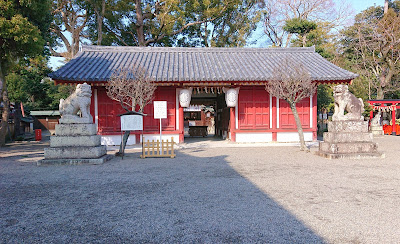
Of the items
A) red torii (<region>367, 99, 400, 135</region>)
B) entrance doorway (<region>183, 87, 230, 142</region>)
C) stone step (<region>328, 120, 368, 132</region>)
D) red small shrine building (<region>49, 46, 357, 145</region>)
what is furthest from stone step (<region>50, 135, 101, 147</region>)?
red torii (<region>367, 99, 400, 135</region>)

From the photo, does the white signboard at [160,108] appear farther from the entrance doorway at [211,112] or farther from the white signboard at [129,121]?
the entrance doorway at [211,112]

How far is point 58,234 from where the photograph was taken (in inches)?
126

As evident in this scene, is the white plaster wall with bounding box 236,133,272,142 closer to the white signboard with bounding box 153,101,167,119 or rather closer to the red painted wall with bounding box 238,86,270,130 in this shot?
the red painted wall with bounding box 238,86,270,130

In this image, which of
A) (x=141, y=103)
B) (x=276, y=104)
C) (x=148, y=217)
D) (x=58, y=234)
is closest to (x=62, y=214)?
(x=58, y=234)

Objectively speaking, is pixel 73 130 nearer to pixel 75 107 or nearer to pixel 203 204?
pixel 75 107

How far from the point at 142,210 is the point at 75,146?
5.29 metres

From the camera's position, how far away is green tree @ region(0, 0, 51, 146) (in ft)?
31.7

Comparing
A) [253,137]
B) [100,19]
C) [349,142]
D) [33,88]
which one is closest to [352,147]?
[349,142]

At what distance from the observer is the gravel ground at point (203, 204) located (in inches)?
124

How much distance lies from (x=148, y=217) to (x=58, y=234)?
1.08 m

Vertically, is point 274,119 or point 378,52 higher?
point 378,52

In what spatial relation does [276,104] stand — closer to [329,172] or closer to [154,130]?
[154,130]

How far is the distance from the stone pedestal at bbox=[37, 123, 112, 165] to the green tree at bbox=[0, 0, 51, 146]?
13.7 ft

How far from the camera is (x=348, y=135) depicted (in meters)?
8.83
